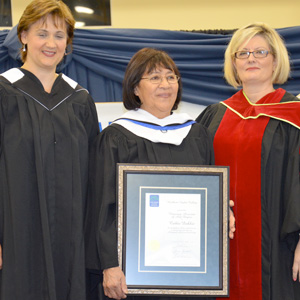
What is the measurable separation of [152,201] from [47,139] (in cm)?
63

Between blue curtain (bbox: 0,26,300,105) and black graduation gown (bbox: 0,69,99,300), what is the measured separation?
1901 millimetres

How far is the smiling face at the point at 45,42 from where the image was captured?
253cm

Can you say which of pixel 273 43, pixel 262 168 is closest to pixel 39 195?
pixel 262 168

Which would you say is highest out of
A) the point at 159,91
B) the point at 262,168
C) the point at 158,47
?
the point at 158,47

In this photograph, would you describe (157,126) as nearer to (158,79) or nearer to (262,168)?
(158,79)

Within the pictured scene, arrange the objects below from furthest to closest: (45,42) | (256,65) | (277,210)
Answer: (256,65), (277,210), (45,42)

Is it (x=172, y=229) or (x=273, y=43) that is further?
(x=273, y=43)

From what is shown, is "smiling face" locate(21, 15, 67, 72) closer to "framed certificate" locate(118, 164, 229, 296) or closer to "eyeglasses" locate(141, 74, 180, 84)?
"eyeglasses" locate(141, 74, 180, 84)

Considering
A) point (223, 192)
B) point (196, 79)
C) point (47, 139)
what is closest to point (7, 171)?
point (47, 139)

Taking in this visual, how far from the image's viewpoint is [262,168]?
272cm

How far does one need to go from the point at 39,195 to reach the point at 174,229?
0.71m

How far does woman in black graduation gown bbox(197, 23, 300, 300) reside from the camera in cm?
268

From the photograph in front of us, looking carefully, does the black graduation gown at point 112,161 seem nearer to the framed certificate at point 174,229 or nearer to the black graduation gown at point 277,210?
the framed certificate at point 174,229

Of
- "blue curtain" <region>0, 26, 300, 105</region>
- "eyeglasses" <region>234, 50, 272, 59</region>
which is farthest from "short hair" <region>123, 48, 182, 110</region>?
"blue curtain" <region>0, 26, 300, 105</region>
